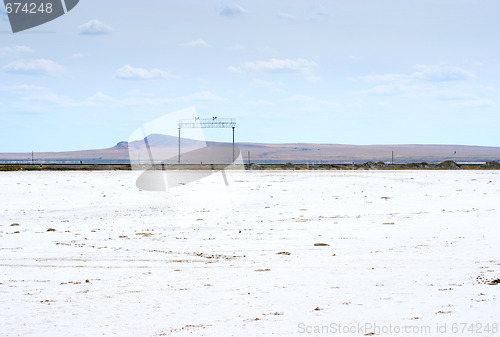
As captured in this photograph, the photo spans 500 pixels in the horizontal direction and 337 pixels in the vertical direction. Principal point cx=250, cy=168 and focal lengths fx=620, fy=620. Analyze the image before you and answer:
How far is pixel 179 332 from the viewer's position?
7105mm

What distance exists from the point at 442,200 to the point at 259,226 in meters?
11.3

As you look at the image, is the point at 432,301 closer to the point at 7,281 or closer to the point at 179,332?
the point at 179,332

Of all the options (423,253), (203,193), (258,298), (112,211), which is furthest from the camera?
(203,193)

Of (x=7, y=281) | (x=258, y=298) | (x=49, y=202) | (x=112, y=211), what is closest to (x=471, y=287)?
(x=258, y=298)

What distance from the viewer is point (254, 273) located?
10.5 metres

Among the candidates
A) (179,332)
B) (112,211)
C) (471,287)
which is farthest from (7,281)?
(112,211)

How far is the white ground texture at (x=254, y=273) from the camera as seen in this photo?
7.39 m

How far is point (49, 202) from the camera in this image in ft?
88.3

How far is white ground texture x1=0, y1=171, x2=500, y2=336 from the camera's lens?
7391mm

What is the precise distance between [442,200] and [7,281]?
19853 millimetres

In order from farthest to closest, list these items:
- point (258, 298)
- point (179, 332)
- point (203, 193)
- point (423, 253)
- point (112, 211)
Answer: point (203, 193), point (112, 211), point (423, 253), point (258, 298), point (179, 332)

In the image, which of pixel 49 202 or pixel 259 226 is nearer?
pixel 259 226

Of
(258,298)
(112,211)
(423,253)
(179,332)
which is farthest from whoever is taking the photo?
(112,211)

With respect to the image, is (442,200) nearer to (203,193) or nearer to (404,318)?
(203,193)
